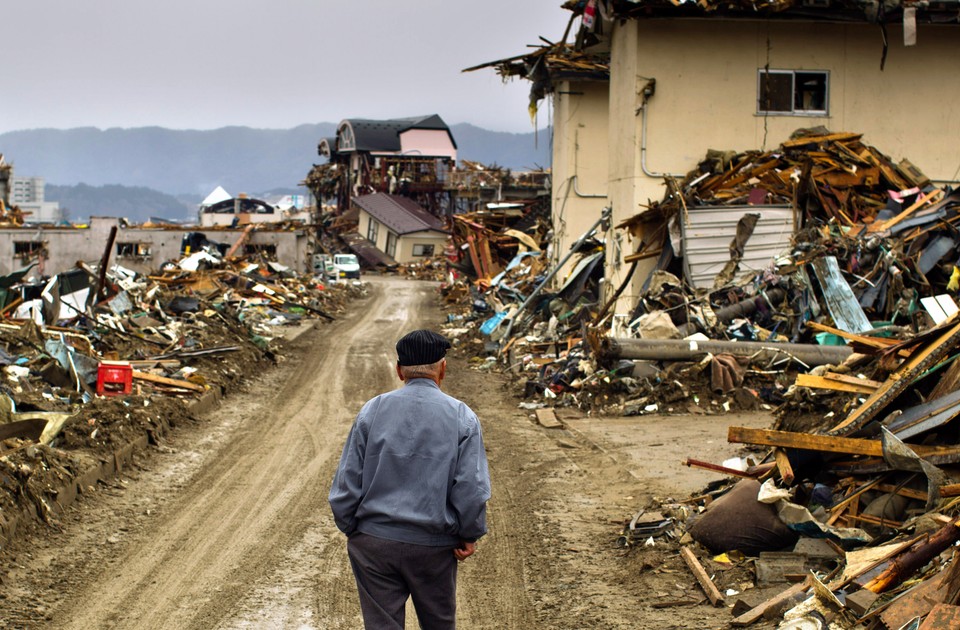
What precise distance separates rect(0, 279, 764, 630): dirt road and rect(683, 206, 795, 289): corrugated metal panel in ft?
17.4

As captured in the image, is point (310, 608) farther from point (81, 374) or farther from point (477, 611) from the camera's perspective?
point (81, 374)

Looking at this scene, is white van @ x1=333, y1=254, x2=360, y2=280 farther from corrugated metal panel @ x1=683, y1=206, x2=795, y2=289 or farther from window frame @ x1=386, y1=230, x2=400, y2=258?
corrugated metal panel @ x1=683, y1=206, x2=795, y2=289

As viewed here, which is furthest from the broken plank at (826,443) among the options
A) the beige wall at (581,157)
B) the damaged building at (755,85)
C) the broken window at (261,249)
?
the broken window at (261,249)

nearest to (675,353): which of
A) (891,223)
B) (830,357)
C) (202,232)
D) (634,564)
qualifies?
(830,357)

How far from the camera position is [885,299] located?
1467 centimetres

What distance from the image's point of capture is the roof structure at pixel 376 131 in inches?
3238

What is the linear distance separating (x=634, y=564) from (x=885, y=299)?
Answer: 874 centimetres

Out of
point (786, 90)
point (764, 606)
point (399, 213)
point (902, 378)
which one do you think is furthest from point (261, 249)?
point (764, 606)

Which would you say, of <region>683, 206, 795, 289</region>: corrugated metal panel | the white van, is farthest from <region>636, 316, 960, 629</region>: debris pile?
the white van

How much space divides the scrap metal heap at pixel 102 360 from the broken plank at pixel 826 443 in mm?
5873

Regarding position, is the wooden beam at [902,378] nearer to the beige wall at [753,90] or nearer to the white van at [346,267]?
the beige wall at [753,90]

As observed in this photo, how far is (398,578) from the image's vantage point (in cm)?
461

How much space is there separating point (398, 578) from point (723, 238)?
14.3 metres

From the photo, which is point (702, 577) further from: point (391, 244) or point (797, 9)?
point (391, 244)
